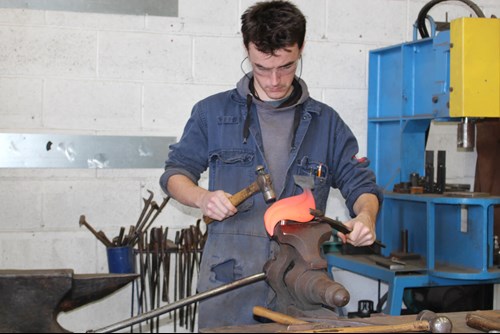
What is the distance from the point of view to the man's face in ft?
6.82

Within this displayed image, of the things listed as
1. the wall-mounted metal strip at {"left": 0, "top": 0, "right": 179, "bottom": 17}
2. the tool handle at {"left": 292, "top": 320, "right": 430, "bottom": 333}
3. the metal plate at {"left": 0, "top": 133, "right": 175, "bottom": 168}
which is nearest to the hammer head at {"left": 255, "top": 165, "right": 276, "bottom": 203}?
the tool handle at {"left": 292, "top": 320, "right": 430, "bottom": 333}

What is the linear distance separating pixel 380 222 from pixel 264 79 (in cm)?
161

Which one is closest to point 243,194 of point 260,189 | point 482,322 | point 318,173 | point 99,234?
point 260,189

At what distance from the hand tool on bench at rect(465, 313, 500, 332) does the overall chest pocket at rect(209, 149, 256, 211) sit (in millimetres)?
669

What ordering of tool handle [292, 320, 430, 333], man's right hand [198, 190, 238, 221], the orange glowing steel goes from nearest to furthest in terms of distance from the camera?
1. tool handle [292, 320, 430, 333]
2. the orange glowing steel
3. man's right hand [198, 190, 238, 221]

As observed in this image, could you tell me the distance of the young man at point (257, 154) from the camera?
2.06m

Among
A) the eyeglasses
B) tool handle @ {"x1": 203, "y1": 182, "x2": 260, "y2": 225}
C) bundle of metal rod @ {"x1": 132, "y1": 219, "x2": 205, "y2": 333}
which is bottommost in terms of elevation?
bundle of metal rod @ {"x1": 132, "y1": 219, "x2": 205, "y2": 333}

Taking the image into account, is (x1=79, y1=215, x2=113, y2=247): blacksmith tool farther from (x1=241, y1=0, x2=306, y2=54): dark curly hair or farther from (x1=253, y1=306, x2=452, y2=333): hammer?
(x1=253, y1=306, x2=452, y2=333): hammer

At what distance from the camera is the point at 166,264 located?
329cm

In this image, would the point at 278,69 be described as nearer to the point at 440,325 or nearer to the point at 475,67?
the point at 440,325

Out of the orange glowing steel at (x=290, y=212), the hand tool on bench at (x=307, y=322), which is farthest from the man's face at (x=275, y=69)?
the hand tool on bench at (x=307, y=322)

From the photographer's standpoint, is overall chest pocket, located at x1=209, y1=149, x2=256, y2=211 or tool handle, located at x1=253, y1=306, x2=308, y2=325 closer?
tool handle, located at x1=253, y1=306, x2=308, y2=325

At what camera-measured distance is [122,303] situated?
3439 millimetres

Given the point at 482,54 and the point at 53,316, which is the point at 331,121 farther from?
the point at 482,54
